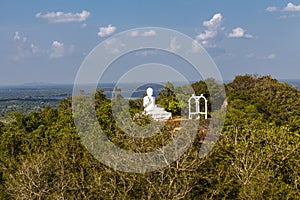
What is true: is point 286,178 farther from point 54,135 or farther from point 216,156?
point 54,135

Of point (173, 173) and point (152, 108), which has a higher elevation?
point (152, 108)

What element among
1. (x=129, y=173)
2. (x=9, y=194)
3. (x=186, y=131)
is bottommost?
(x=9, y=194)

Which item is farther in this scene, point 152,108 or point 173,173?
point 152,108

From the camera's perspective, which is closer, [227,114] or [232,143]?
[232,143]

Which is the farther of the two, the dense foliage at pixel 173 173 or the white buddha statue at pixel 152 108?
the white buddha statue at pixel 152 108

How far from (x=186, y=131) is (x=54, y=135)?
6676 millimetres

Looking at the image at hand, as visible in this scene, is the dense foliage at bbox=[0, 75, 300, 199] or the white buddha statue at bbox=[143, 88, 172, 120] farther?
the white buddha statue at bbox=[143, 88, 172, 120]

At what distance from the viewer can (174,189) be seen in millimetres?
10758

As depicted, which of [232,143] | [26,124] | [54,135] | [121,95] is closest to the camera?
[232,143]

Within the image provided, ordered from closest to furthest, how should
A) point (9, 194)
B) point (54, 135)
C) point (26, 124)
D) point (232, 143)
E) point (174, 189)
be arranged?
point (174, 189) → point (9, 194) → point (232, 143) → point (54, 135) → point (26, 124)

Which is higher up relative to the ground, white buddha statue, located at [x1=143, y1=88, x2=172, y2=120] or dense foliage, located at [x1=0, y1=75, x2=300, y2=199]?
white buddha statue, located at [x1=143, y1=88, x2=172, y2=120]

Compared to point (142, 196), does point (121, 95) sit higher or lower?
higher

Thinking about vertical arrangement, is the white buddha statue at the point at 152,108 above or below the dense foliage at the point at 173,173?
above

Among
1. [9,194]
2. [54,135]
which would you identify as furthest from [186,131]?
[54,135]
